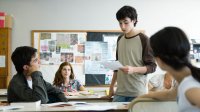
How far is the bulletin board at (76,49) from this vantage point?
5387mm

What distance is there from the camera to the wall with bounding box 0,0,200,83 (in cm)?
539

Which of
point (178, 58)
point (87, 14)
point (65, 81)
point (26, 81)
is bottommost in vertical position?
point (65, 81)

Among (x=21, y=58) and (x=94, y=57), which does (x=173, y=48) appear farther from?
(x=94, y=57)

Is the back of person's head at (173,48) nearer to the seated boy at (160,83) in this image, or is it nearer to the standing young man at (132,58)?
the standing young man at (132,58)

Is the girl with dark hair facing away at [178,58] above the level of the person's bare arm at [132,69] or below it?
above

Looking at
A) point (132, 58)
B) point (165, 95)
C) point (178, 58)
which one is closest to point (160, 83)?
point (132, 58)

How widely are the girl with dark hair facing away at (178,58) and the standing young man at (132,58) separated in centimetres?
118

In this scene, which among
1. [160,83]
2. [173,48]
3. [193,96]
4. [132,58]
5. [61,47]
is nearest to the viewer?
[193,96]

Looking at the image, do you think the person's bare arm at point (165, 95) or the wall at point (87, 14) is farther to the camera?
the wall at point (87, 14)

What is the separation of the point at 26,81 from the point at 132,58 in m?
0.98

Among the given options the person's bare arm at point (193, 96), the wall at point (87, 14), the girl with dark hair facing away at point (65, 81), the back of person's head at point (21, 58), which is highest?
the wall at point (87, 14)

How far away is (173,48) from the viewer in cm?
143

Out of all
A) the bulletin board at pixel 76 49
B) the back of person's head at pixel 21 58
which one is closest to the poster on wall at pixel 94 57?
the bulletin board at pixel 76 49

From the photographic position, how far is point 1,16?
507 centimetres
